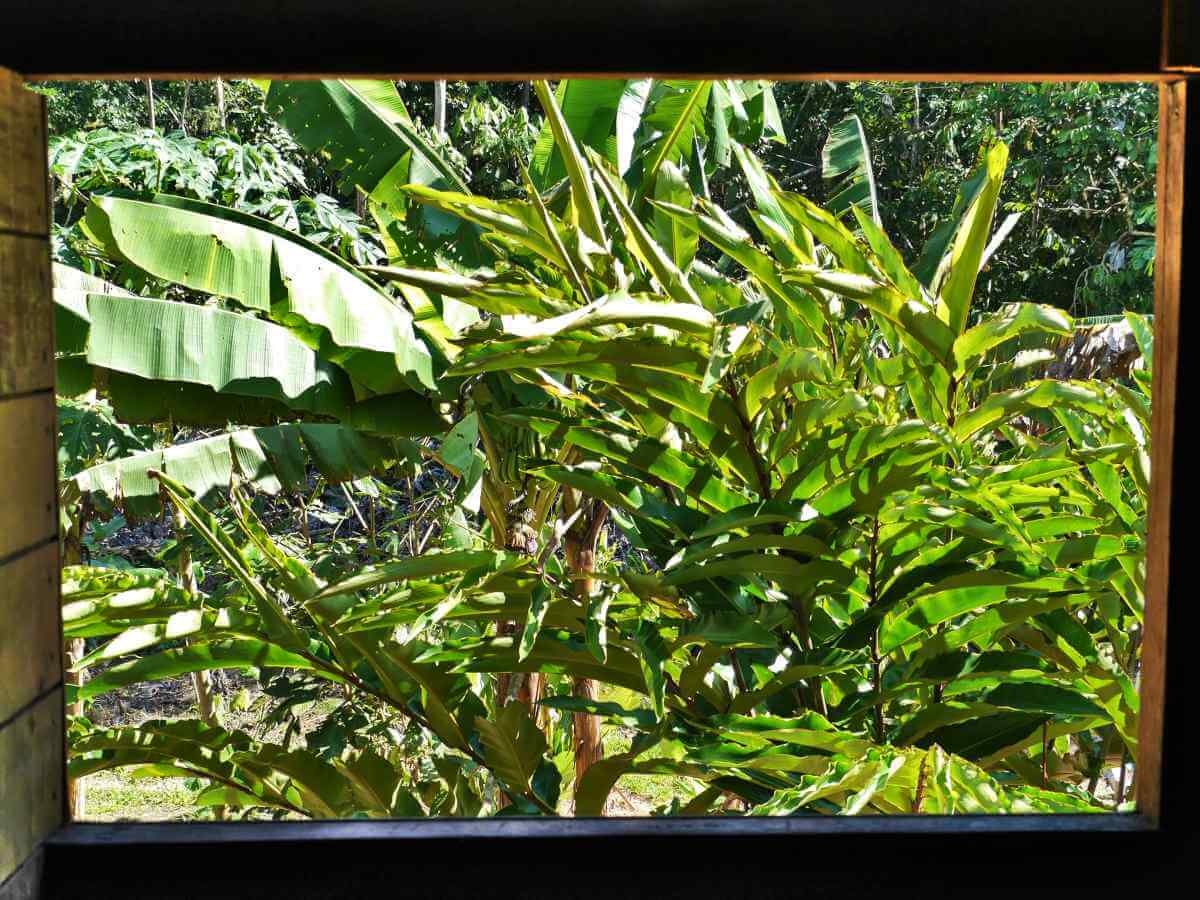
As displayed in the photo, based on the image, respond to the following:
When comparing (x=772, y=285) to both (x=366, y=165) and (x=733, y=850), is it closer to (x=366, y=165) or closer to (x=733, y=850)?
(x=733, y=850)

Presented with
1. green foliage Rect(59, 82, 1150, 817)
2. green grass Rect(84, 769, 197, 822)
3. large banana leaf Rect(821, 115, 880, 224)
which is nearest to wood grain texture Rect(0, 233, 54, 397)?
green foliage Rect(59, 82, 1150, 817)

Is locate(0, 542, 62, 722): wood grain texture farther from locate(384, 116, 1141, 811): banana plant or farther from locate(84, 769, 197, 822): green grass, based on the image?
locate(84, 769, 197, 822): green grass

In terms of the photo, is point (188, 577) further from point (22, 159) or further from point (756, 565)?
point (22, 159)

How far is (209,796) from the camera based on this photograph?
1743 millimetres

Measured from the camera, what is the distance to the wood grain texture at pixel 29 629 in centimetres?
54

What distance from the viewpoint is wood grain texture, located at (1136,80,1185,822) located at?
1.81 ft

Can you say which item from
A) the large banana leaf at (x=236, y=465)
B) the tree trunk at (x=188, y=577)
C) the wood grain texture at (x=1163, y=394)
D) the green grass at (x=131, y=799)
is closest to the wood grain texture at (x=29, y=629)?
the wood grain texture at (x=1163, y=394)

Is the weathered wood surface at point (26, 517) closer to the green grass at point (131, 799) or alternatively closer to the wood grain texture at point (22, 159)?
the wood grain texture at point (22, 159)

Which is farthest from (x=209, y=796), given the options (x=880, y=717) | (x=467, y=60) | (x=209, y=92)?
(x=209, y=92)

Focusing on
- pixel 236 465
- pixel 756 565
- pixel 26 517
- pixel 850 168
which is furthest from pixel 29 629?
pixel 850 168

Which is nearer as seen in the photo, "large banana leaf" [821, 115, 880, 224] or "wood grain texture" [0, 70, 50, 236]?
"wood grain texture" [0, 70, 50, 236]

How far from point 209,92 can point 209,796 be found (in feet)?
17.4

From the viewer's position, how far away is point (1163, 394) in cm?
57

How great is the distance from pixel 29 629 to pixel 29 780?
0.08 m
